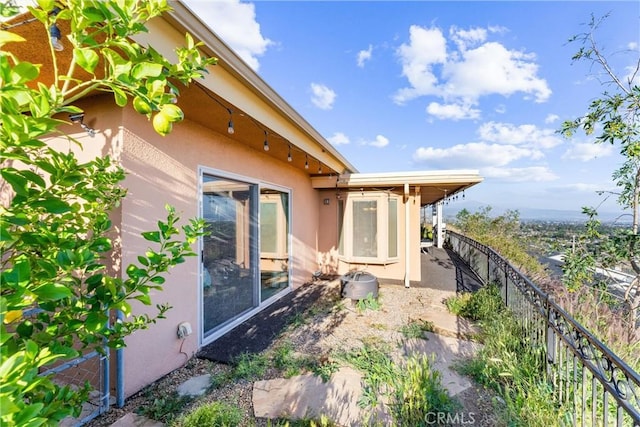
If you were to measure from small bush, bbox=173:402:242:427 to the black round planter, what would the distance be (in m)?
3.09

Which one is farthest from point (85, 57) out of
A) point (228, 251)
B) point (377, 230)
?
point (377, 230)

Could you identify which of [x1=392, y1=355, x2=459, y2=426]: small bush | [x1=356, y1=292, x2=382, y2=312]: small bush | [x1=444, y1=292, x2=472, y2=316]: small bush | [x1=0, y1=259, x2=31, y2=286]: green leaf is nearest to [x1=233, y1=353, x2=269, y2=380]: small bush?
[x1=392, y1=355, x2=459, y2=426]: small bush

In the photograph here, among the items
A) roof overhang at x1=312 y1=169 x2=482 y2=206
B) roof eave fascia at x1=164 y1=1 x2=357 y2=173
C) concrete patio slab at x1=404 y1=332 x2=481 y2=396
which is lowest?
concrete patio slab at x1=404 y1=332 x2=481 y2=396

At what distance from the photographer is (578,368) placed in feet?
8.19

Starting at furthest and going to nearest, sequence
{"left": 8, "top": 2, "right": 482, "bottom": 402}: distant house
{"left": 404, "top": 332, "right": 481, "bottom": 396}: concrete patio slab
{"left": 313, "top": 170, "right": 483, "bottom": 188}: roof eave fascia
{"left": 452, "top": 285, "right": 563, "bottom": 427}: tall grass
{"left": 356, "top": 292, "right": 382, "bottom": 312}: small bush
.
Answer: {"left": 313, "top": 170, "right": 483, "bottom": 188}: roof eave fascia
{"left": 356, "top": 292, "right": 382, "bottom": 312}: small bush
{"left": 404, "top": 332, "right": 481, "bottom": 396}: concrete patio slab
{"left": 8, "top": 2, "right": 482, "bottom": 402}: distant house
{"left": 452, "top": 285, "right": 563, "bottom": 427}: tall grass

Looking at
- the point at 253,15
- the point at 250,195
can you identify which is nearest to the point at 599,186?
the point at 250,195

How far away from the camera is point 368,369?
2.94 m

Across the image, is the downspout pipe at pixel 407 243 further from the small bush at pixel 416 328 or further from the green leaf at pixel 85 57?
the green leaf at pixel 85 57

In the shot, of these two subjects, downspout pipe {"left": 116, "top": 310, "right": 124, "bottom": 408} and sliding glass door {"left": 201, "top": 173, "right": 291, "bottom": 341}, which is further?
sliding glass door {"left": 201, "top": 173, "right": 291, "bottom": 341}

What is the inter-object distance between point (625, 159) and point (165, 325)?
5.36m

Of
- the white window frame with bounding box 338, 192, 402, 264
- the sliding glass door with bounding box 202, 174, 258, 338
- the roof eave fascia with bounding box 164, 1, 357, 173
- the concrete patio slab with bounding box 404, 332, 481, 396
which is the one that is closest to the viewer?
the roof eave fascia with bounding box 164, 1, 357, 173

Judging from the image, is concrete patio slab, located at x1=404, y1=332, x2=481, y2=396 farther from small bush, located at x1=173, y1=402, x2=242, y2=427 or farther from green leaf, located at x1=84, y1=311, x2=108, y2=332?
green leaf, located at x1=84, y1=311, x2=108, y2=332

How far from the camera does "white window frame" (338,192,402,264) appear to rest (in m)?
6.73

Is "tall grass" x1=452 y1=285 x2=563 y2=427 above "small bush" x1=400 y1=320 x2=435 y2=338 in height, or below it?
above
